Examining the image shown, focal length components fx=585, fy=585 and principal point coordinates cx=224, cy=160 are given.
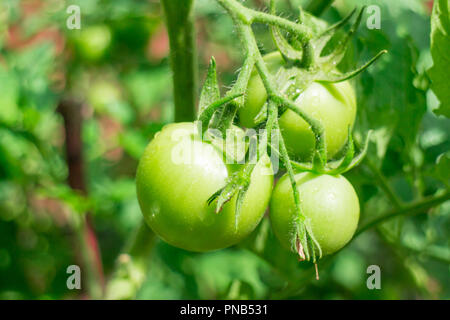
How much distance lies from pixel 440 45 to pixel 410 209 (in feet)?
0.86

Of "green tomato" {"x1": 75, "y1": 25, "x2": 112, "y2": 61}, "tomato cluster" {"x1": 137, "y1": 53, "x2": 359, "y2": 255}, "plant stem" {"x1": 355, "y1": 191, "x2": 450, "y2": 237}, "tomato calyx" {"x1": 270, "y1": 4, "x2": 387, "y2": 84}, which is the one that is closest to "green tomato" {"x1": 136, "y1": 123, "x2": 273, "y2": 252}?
"tomato cluster" {"x1": 137, "y1": 53, "x2": 359, "y2": 255}

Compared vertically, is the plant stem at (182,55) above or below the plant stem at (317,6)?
below

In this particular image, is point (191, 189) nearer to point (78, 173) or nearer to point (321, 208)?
point (321, 208)

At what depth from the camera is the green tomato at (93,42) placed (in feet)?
5.80

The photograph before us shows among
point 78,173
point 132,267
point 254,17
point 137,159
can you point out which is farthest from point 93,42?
point 254,17

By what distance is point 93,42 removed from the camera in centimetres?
177

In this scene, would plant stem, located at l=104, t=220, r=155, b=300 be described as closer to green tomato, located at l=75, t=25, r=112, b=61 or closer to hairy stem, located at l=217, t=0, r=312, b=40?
hairy stem, located at l=217, t=0, r=312, b=40

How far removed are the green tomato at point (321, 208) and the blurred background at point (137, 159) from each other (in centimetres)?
21

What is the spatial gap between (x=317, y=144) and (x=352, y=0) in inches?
24.1

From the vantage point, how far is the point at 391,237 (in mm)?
1086

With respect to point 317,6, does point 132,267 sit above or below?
below

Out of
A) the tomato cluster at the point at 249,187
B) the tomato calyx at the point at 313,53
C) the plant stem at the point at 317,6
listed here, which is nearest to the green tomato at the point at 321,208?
the tomato cluster at the point at 249,187

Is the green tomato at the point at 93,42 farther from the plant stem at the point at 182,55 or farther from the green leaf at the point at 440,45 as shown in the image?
the green leaf at the point at 440,45

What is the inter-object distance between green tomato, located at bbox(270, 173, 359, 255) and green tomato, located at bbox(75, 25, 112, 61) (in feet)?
3.91
